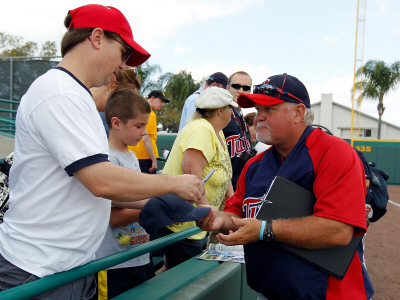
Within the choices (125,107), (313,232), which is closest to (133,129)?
(125,107)

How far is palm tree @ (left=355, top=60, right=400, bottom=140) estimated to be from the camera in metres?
30.5

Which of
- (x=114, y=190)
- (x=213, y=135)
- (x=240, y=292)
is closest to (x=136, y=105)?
(x=213, y=135)

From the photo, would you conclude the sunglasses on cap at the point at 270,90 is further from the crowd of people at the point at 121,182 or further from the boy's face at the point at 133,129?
the boy's face at the point at 133,129

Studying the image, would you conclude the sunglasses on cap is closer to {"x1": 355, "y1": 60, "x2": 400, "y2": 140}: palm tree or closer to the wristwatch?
the wristwatch

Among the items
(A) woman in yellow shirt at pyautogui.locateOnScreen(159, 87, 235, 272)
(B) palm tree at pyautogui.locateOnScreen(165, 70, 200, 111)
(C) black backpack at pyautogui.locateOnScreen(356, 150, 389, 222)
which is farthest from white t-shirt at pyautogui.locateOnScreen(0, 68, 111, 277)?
(B) palm tree at pyautogui.locateOnScreen(165, 70, 200, 111)

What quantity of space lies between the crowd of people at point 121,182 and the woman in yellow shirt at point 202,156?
0.9 inches

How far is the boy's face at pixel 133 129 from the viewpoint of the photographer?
2.30 m

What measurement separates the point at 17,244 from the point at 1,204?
82 centimetres

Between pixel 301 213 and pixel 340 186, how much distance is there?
0.76 ft

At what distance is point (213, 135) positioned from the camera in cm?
285

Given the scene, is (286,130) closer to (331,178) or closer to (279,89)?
(279,89)

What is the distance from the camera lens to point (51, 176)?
1353 millimetres

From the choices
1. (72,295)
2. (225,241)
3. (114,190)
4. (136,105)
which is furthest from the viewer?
(136,105)

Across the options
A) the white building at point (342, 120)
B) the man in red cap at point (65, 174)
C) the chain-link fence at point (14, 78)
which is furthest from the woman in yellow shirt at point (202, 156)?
the white building at point (342, 120)
